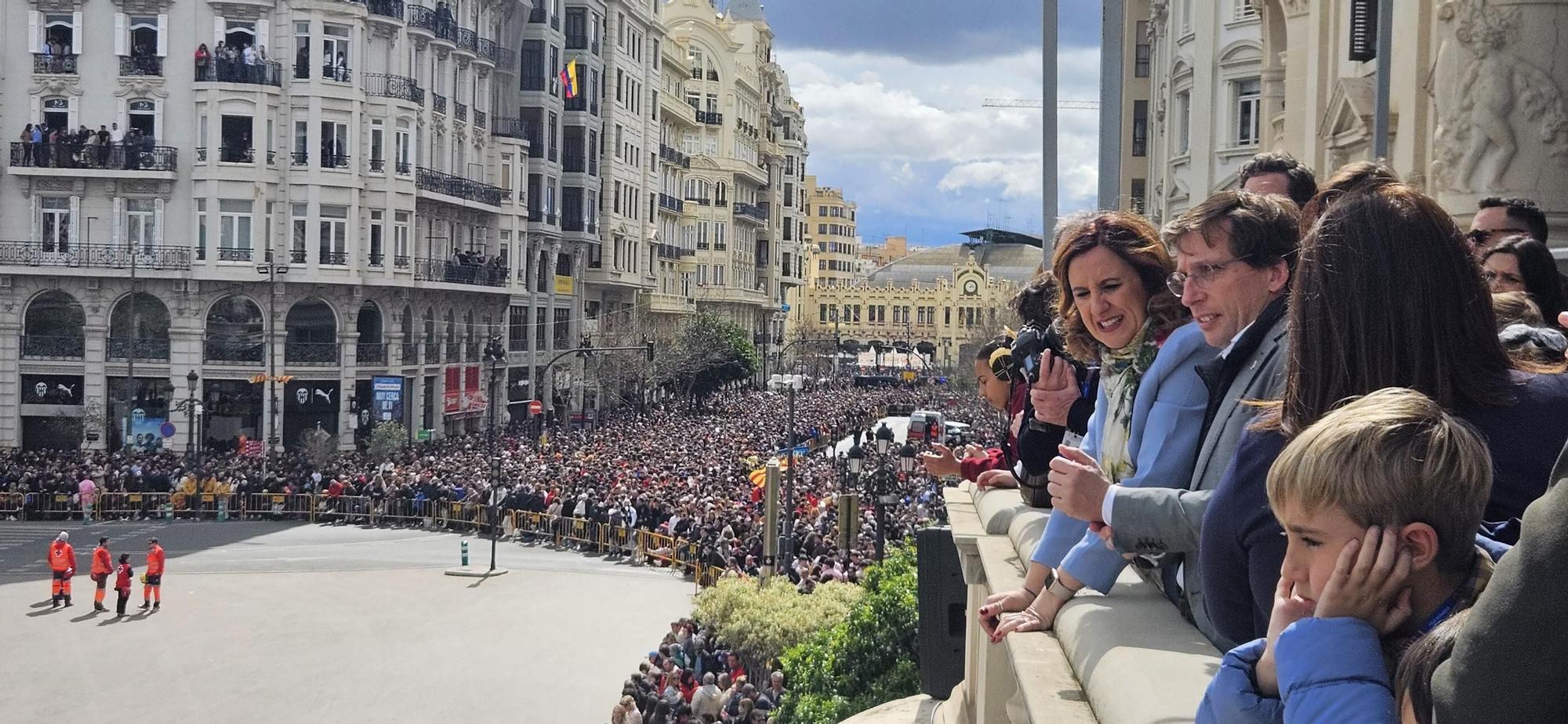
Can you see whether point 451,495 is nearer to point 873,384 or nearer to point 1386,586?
point 1386,586

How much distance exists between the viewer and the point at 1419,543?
92.7 inches

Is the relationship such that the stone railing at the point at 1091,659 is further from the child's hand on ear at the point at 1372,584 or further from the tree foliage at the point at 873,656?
the tree foliage at the point at 873,656

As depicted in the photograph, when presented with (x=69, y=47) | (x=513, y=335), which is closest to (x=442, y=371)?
(x=513, y=335)

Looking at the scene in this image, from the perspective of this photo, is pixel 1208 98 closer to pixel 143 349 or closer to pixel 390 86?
pixel 390 86

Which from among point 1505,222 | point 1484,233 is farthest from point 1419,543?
point 1505,222

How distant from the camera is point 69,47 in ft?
143

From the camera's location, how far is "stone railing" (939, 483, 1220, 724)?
3.11 m

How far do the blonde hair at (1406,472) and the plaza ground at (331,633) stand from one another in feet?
55.7

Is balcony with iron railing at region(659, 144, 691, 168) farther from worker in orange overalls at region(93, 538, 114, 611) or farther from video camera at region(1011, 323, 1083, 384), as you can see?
video camera at region(1011, 323, 1083, 384)

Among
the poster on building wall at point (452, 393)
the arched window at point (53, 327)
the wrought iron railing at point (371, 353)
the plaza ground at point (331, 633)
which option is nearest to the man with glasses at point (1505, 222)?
the plaza ground at point (331, 633)

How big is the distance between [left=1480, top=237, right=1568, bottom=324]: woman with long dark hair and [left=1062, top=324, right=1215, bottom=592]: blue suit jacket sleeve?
5.56 ft

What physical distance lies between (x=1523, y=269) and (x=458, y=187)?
47034 millimetres

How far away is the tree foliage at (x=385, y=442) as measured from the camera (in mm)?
41625

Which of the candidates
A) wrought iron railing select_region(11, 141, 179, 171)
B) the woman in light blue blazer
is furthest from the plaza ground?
the woman in light blue blazer
